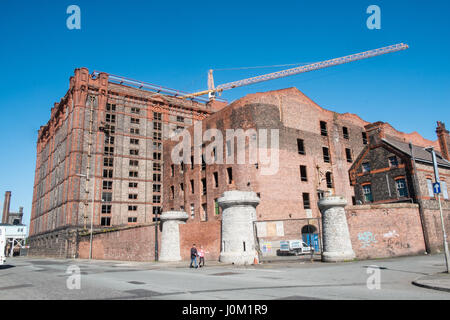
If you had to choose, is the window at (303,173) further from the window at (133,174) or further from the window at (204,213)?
the window at (133,174)

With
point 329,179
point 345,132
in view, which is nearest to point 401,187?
point 329,179

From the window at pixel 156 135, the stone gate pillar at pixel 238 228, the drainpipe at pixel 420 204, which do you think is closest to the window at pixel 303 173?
the drainpipe at pixel 420 204

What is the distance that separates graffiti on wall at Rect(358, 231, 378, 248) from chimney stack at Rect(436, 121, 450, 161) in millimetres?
23292

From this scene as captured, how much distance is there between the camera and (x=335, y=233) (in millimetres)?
21453

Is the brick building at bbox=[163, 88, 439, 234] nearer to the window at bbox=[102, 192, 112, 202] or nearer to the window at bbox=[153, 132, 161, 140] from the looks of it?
the window at bbox=[102, 192, 112, 202]

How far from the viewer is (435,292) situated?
990 cm

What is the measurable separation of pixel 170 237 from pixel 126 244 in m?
9.86

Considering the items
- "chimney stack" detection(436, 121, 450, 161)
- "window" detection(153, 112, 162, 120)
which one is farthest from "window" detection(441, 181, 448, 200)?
"window" detection(153, 112, 162, 120)

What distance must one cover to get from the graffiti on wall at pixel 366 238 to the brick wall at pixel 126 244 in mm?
16890

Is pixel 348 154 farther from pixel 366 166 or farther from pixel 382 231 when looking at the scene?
pixel 382 231

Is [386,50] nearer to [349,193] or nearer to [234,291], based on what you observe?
[349,193]

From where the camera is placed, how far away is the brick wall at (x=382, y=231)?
2438cm
